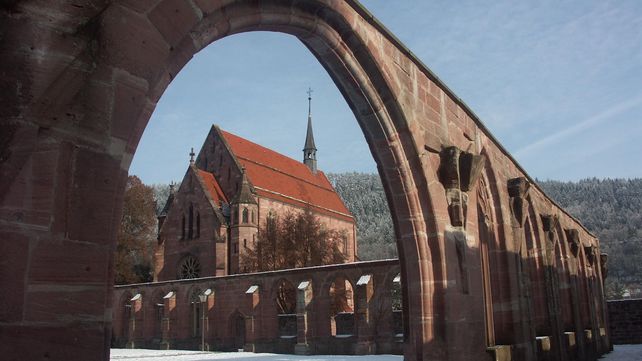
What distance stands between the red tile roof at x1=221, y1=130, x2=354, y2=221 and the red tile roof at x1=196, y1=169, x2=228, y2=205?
2.25m

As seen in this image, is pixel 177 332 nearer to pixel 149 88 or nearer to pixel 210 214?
pixel 210 214

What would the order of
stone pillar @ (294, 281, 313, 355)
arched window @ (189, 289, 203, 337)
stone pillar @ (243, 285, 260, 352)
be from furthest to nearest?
arched window @ (189, 289, 203, 337), stone pillar @ (243, 285, 260, 352), stone pillar @ (294, 281, 313, 355)

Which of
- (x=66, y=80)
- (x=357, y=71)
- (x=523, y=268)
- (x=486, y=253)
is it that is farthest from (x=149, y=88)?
(x=523, y=268)

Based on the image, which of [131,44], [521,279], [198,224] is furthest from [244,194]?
[131,44]

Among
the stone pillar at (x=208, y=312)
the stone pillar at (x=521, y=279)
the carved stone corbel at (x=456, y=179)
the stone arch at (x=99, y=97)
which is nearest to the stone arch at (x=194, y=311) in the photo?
the stone pillar at (x=208, y=312)

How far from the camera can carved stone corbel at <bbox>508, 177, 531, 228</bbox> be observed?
1012 cm

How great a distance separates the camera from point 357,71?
5641 millimetres

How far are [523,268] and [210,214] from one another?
29.1 metres

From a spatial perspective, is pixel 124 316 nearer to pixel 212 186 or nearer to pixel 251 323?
pixel 212 186

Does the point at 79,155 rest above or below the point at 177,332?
above

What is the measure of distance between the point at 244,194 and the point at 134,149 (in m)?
34.6

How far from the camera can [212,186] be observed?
3941 cm

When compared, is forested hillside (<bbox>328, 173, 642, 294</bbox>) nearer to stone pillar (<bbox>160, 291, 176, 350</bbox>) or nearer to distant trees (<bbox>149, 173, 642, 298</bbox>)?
distant trees (<bbox>149, 173, 642, 298</bbox>)

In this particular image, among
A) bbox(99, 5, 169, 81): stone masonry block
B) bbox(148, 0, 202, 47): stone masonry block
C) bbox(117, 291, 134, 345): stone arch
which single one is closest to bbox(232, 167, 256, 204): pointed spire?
bbox(117, 291, 134, 345): stone arch
